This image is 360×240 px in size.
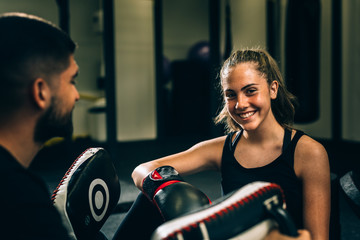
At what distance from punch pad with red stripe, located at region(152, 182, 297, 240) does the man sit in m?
0.18

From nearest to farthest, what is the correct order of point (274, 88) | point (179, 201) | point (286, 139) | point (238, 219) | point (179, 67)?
point (238, 219), point (179, 201), point (286, 139), point (274, 88), point (179, 67)

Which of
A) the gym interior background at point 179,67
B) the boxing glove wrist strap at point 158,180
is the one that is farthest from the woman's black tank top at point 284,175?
the gym interior background at point 179,67

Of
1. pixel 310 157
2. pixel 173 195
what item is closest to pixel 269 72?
pixel 310 157

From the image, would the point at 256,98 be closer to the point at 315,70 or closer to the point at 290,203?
the point at 290,203

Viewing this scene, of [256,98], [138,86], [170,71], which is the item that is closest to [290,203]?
[256,98]

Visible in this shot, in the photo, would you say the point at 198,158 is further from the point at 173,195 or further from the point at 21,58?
the point at 21,58

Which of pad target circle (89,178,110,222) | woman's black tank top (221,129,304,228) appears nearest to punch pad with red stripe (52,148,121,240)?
pad target circle (89,178,110,222)

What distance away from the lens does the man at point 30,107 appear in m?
0.52

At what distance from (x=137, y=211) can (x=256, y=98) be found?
1.79 feet

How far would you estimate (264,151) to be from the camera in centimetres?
123

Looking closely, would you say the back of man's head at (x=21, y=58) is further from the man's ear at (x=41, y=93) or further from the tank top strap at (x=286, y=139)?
the tank top strap at (x=286, y=139)

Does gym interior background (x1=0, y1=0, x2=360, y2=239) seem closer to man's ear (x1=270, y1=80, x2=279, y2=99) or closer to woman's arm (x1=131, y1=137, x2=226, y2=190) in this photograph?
woman's arm (x1=131, y1=137, x2=226, y2=190)

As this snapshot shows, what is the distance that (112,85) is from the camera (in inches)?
165

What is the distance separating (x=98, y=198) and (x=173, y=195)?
0.36 meters
